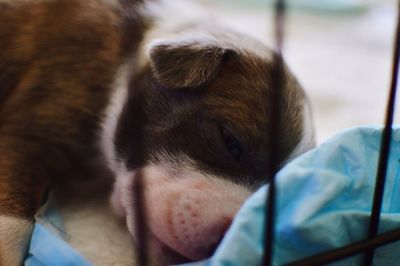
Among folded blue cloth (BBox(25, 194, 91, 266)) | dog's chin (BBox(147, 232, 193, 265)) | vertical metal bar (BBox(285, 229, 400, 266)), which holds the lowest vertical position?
dog's chin (BBox(147, 232, 193, 265))

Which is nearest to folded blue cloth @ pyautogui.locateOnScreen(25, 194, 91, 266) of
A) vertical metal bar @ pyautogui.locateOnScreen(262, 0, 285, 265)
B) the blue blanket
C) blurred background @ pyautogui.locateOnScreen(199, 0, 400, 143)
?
the blue blanket

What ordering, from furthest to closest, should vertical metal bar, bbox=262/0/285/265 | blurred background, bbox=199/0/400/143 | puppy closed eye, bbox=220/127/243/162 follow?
blurred background, bbox=199/0/400/143 → puppy closed eye, bbox=220/127/243/162 → vertical metal bar, bbox=262/0/285/265

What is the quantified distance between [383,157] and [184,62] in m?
0.57

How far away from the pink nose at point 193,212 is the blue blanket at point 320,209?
7 centimetres

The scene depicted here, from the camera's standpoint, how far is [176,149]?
132 cm

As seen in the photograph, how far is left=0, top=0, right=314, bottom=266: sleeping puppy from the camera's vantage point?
120 cm

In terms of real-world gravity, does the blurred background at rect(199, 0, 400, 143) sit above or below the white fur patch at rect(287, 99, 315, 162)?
below

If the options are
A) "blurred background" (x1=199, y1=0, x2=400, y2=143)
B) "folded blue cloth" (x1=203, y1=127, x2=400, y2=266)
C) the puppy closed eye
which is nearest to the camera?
"folded blue cloth" (x1=203, y1=127, x2=400, y2=266)

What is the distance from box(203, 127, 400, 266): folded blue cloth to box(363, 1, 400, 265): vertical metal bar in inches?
1.1

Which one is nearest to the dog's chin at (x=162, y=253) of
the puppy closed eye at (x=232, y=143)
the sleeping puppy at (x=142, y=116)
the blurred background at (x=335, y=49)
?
the sleeping puppy at (x=142, y=116)

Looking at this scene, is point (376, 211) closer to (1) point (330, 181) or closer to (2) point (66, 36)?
(1) point (330, 181)

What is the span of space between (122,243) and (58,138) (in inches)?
14.1

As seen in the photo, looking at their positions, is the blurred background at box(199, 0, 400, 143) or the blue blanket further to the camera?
the blurred background at box(199, 0, 400, 143)

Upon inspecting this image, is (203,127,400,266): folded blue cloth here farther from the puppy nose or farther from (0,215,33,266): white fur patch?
(0,215,33,266): white fur patch
